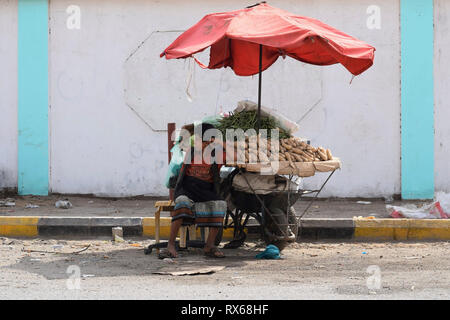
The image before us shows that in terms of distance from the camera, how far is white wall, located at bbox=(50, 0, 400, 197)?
10508 millimetres

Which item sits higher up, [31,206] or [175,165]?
[175,165]

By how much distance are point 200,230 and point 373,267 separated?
6.95 ft

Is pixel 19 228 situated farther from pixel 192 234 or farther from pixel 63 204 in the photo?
pixel 192 234

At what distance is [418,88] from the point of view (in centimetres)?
1043

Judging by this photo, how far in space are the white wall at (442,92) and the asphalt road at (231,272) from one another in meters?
3.12

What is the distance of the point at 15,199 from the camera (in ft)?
34.2

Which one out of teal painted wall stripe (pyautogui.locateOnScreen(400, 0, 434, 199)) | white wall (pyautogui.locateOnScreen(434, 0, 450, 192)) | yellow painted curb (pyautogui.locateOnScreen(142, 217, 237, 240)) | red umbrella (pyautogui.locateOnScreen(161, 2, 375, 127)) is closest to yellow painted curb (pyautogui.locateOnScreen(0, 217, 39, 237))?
yellow painted curb (pyautogui.locateOnScreen(142, 217, 237, 240))

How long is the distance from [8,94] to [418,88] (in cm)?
645

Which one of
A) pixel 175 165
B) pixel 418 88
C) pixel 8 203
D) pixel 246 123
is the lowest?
pixel 8 203

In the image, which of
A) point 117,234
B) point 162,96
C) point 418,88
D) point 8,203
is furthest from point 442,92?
point 8,203

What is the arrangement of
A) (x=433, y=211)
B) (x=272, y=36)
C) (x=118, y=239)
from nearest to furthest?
(x=272, y=36)
(x=118, y=239)
(x=433, y=211)

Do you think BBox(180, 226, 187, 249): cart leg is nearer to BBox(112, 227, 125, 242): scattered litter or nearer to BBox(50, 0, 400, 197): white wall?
BBox(112, 227, 125, 242): scattered litter

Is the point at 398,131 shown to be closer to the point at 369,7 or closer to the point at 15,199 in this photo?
the point at 369,7

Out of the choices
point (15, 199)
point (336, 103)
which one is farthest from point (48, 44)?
point (336, 103)
